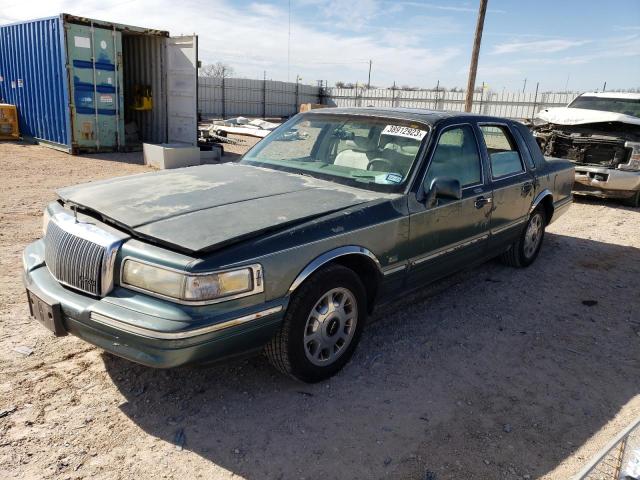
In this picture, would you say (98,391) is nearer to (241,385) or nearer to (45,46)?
(241,385)

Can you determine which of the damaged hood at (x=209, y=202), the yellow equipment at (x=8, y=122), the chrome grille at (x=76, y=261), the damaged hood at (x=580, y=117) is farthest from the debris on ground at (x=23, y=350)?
the yellow equipment at (x=8, y=122)

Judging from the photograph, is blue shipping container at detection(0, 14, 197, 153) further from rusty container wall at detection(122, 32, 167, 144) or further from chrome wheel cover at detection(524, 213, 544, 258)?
chrome wheel cover at detection(524, 213, 544, 258)

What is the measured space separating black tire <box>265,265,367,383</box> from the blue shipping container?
10.7 meters

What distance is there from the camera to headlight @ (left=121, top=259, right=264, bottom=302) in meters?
2.42

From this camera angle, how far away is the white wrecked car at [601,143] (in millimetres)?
9008

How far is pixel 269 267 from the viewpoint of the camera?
262 cm

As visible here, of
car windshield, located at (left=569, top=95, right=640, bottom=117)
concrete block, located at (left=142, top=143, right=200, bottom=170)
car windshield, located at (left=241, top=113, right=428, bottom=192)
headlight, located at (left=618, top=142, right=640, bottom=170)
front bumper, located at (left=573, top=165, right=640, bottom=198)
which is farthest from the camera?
concrete block, located at (left=142, top=143, right=200, bottom=170)

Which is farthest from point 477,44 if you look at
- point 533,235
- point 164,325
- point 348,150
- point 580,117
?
point 164,325

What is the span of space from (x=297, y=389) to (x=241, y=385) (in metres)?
0.35

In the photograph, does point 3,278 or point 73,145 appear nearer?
point 3,278

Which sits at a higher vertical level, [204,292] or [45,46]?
[45,46]

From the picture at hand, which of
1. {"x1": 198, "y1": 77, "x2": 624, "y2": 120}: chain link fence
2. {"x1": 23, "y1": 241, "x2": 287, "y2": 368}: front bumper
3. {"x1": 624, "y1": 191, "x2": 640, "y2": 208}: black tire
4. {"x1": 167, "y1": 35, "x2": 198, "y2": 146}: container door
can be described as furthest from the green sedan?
{"x1": 198, "y1": 77, "x2": 624, "y2": 120}: chain link fence

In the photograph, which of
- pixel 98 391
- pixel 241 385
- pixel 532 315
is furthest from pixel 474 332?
pixel 98 391

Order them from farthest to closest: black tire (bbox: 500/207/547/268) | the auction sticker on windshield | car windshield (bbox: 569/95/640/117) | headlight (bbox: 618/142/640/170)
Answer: car windshield (bbox: 569/95/640/117) → headlight (bbox: 618/142/640/170) → black tire (bbox: 500/207/547/268) → the auction sticker on windshield
